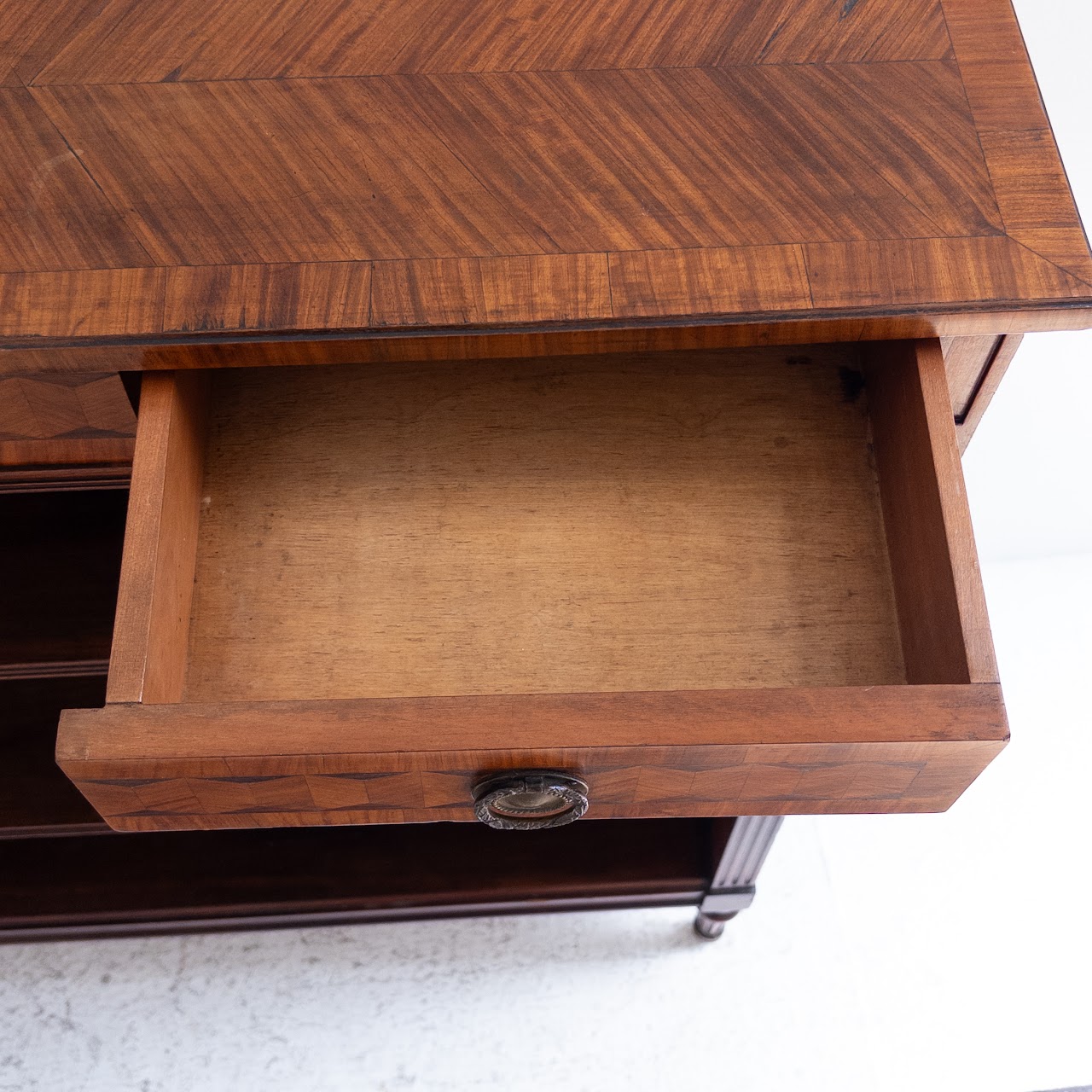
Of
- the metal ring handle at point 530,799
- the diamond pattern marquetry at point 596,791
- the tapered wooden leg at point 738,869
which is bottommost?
the metal ring handle at point 530,799

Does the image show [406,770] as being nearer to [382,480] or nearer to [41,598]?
[382,480]

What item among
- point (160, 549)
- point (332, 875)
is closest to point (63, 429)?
point (160, 549)

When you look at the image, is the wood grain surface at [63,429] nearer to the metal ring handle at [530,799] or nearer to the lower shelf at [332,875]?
the metal ring handle at [530,799]

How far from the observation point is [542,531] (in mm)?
675

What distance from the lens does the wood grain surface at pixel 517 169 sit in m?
0.57

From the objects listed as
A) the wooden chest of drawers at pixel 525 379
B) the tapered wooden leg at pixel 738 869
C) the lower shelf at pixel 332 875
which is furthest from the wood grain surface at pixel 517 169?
the lower shelf at pixel 332 875

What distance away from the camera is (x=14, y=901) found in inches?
37.4

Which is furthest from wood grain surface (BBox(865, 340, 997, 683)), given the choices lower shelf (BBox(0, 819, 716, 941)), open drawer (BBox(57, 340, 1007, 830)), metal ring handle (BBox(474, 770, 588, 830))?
lower shelf (BBox(0, 819, 716, 941))

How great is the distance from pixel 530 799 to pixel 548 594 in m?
0.14

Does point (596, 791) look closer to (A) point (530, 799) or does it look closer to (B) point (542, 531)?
(A) point (530, 799)

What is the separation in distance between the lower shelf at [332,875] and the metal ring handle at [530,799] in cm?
39

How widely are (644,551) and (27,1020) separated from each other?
809 millimetres

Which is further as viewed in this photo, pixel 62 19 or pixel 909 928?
pixel 909 928

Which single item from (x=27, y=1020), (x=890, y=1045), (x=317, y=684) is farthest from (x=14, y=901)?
(x=890, y=1045)
